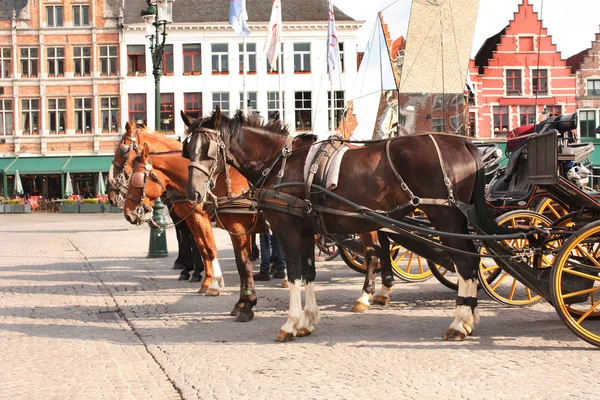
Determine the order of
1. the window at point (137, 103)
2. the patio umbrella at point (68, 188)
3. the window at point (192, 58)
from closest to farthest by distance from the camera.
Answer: the patio umbrella at point (68, 188)
the window at point (192, 58)
the window at point (137, 103)

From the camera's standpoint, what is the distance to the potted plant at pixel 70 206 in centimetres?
3656

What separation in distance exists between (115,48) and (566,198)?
37646mm

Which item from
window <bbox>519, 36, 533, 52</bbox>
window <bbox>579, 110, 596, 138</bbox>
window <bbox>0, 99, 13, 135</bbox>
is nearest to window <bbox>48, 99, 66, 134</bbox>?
window <bbox>0, 99, 13, 135</bbox>

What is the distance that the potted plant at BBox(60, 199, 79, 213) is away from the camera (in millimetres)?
36562

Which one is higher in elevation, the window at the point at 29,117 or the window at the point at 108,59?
the window at the point at 108,59

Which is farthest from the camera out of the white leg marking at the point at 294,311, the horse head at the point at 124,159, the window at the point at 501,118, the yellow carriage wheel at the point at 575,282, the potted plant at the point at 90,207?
the window at the point at 501,118

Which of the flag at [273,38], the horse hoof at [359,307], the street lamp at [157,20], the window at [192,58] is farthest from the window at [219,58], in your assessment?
the horse hoof at [359,307]

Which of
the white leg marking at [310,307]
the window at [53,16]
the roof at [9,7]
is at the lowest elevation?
the white leg marking at [310,307]

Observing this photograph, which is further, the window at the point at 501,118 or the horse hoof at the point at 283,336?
the window at the point at 501,118

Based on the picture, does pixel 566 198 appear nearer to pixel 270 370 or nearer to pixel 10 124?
pixel 270 370

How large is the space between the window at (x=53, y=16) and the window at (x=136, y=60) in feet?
15.5

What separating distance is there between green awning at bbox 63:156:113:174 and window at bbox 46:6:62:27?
8.19m

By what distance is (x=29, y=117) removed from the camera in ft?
133

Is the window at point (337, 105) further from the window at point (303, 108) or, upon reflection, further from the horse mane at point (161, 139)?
the horse mane at point (161, 139)
